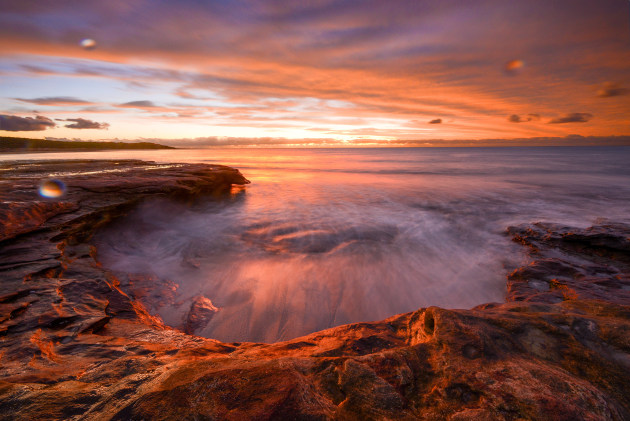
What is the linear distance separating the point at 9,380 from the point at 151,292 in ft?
9.12

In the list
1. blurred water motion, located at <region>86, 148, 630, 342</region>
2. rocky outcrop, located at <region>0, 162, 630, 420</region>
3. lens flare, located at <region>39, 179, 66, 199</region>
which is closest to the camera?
rocky outcrop, located at <region>0, 162, 630, 420</region>

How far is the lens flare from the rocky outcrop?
4.18 metres

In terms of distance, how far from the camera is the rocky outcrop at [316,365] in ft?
4.34

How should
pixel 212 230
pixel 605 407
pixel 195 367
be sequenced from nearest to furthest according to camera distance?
1. pixel 605 407
2. pixel 195 367
3. pixel 212 230

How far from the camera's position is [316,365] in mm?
1716

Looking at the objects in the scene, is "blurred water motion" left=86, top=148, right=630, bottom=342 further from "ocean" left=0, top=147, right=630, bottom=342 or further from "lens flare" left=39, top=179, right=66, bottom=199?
"lens flare" left=39, top=179, right=66, bottom=199

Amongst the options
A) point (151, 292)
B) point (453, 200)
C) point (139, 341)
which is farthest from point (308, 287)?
point (453, 200)

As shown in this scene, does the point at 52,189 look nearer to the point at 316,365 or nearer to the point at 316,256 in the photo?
the point at 316,256

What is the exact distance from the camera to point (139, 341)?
238cm

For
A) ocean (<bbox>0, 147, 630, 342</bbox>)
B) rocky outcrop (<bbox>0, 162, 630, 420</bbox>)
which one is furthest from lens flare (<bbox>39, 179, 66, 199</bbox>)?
→ rocky outcrop (<bbox>0, 162, 630, 420</bbox>)

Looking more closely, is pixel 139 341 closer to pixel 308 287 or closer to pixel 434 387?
pixel 434 387

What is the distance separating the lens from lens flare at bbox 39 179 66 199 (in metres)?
6.37

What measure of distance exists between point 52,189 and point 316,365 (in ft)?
29.3

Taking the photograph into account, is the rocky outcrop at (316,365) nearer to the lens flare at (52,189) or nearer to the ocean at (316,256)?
the ocean at (316,256)
